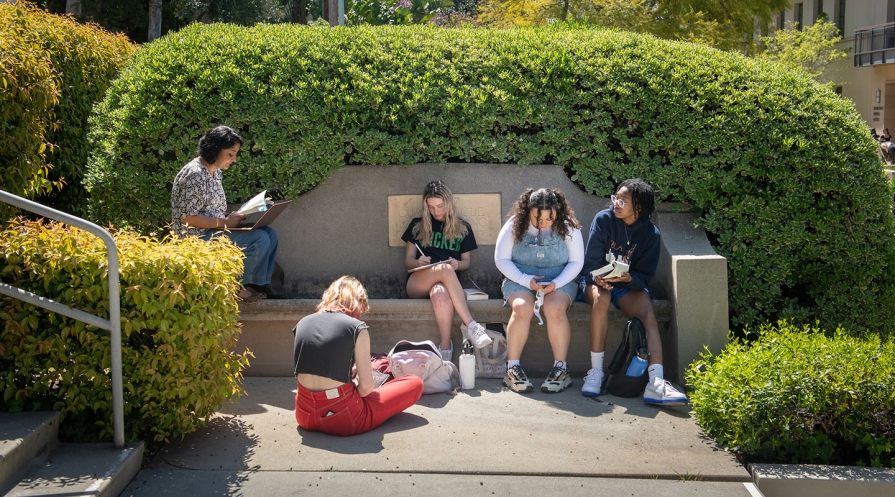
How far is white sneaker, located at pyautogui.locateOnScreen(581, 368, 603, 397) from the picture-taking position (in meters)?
5.97

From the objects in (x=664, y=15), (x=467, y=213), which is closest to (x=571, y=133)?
(x=467, y=213)

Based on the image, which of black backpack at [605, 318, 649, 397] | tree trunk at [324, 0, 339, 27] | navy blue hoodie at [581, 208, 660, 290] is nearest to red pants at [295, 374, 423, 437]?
black backpack at [605, 318, 649, 397]

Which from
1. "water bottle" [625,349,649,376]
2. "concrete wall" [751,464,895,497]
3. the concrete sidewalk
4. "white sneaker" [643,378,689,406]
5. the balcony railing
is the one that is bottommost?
"concrete wall" [751,464,895,497]

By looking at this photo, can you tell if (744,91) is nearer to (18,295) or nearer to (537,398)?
(537,398)

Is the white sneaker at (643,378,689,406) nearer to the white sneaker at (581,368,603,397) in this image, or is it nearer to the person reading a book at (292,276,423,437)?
the white sneaker at (581,368,603,397)

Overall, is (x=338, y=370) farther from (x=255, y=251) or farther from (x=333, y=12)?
(x=333, y=12)

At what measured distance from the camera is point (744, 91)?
7.11m

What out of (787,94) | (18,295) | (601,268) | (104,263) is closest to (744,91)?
(787,94)

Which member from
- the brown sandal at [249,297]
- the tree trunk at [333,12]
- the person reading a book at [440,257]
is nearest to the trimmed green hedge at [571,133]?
the person reading a book at [440,257]

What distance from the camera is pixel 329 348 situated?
4.93 meters

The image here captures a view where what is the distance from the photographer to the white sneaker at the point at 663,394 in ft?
18.5

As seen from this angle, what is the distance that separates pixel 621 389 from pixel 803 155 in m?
2.61

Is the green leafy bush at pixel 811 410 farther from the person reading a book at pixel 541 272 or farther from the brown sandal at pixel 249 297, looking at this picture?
the brown sandal at pixel 249 297

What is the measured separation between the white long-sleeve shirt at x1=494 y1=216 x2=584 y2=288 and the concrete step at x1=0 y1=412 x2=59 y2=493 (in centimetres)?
332
